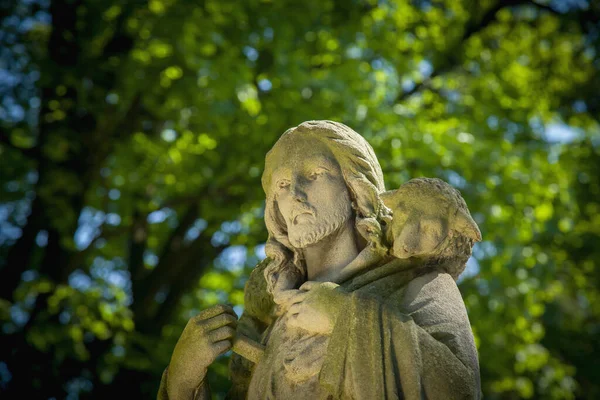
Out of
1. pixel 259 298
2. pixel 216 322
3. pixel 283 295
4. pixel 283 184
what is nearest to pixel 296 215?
pixel 283 184

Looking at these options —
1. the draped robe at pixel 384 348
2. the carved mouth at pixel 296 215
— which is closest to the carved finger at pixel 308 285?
the draped robe at pixel 384 348

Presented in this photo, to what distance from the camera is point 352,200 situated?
505 centimetres

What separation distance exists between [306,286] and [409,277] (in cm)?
46

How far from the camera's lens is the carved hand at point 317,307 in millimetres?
4492

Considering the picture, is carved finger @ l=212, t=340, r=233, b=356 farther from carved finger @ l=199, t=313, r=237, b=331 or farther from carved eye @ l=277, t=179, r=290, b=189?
carved eye @ l=277, t=179, r=290, b=189

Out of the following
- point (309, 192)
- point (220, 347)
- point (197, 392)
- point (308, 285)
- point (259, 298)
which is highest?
point (309, 192)

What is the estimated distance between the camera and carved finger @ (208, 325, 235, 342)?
189 inches

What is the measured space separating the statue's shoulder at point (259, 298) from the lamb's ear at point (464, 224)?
105 cm

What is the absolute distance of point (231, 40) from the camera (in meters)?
10.6

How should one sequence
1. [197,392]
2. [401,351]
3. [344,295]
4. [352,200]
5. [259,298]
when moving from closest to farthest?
1. [401,351]
2. [344,295]
3. [197,392]
4. [352,200]
5. [259,298]

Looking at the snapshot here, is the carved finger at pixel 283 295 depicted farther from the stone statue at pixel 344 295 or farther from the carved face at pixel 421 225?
the carved face at pixel 421 225

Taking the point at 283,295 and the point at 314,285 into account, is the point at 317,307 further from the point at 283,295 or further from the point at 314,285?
the point at 283,295

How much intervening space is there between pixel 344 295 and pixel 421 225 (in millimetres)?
483

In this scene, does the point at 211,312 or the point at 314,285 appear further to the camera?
the point at 211,312
